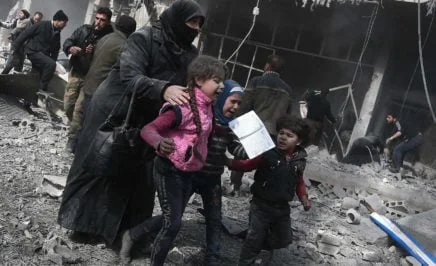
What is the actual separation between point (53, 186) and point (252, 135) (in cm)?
218

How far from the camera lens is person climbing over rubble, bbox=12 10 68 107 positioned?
286 inches

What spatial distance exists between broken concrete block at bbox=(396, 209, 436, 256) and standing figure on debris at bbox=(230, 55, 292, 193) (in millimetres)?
1797

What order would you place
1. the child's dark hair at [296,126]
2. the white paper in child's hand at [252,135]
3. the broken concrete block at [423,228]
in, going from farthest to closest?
the broken concrete block at [423,228] → the child's dark hair at [296,126] → the white paper in child's hand at [252,135]

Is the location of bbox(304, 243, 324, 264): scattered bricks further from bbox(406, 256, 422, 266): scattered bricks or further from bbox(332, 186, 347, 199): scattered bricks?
bbox(332, 186, 347, 199): scattered bricks

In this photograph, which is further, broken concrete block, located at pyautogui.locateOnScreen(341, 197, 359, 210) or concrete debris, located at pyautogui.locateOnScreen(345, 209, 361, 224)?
broken concrete block, located at pyautogui.locateOnScreen(341, 197, 359, 210)

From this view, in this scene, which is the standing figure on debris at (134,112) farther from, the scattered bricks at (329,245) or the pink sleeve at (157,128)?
the scattered bricks at (329,245)

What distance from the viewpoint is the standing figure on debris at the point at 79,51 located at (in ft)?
18.0

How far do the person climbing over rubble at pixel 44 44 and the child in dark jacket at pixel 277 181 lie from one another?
5218 millimetres

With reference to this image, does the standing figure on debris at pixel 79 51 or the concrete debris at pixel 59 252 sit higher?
the standing figure on debris at pixel 79 51

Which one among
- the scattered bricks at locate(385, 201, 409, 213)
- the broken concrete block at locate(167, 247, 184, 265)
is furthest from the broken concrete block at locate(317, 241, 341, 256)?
the scattered bricks at locate(385, 201, 409, 213)

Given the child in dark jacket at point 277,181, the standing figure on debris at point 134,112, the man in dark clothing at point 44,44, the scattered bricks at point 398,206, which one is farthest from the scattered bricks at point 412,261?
the man in dark clothing at point 44,44

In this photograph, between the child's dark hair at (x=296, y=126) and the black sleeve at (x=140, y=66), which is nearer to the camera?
the black sleeve at (x=140, y=66)

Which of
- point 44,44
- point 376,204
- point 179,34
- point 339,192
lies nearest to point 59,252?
point 179,34

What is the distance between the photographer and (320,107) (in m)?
8.53
